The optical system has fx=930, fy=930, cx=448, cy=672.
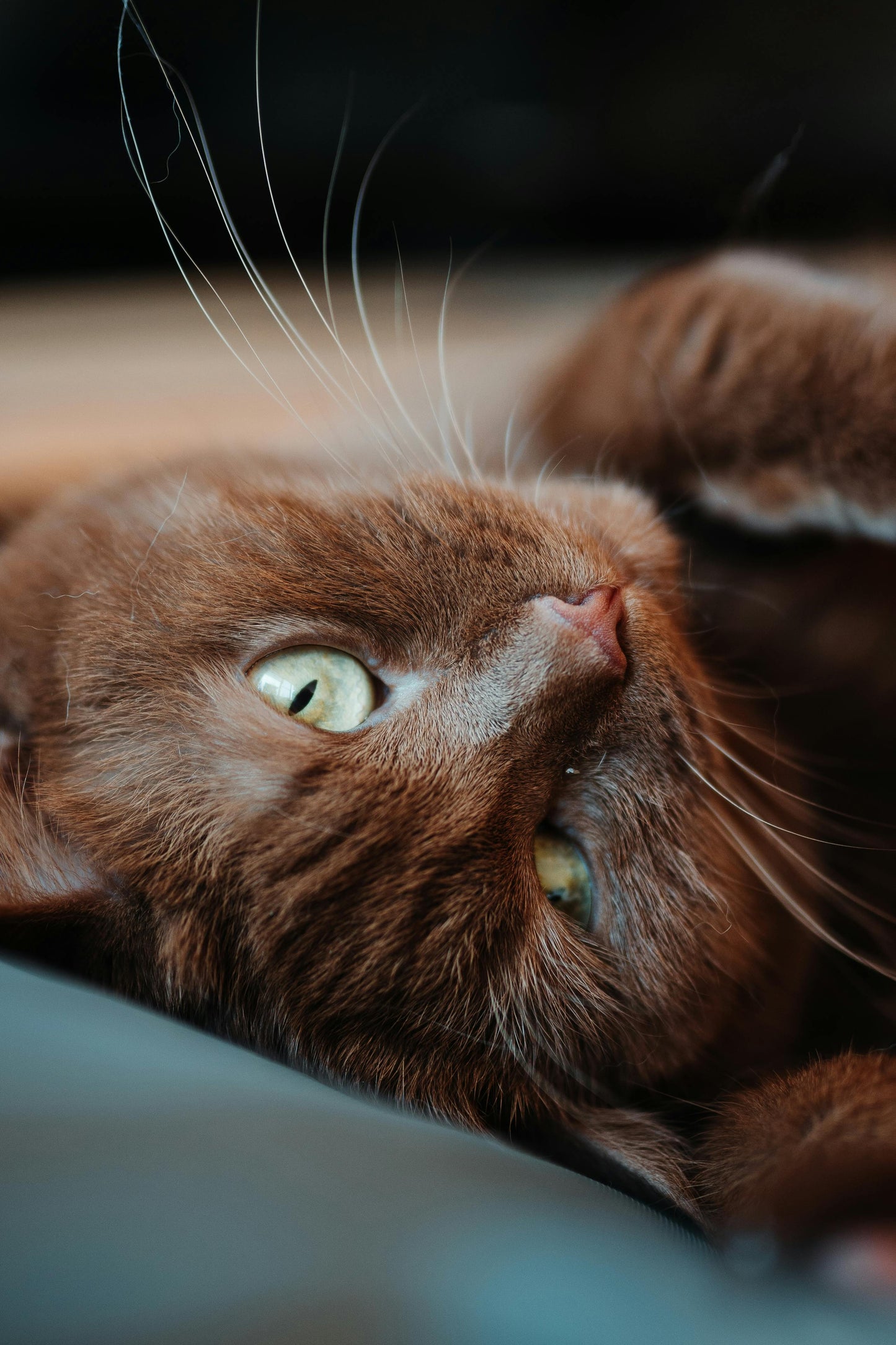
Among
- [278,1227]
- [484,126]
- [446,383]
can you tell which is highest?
[484,126]

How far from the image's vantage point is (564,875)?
2.13ft

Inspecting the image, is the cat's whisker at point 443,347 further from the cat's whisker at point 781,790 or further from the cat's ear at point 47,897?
the cat's ear at point 47,897

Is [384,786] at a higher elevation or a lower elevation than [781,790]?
lower

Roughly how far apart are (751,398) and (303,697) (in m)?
0.49

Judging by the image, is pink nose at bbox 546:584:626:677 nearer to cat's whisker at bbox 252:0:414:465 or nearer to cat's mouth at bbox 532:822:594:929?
cat's mouth at bbox 532:822:594:929

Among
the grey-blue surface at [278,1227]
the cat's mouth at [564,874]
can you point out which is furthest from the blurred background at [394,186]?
the grey-blue surface at [278,1227]

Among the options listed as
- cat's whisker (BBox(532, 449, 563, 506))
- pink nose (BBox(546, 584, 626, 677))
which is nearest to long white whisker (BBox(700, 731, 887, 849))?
pink nose (BBox(546, 584, 626, 677))

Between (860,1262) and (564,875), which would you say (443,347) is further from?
(860,1262)

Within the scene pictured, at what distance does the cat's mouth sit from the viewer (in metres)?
0.64

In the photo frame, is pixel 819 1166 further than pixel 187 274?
No

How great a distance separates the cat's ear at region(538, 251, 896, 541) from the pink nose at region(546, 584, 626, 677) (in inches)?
10.5

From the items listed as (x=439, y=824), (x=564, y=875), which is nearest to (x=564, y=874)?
(x=564, y=875)

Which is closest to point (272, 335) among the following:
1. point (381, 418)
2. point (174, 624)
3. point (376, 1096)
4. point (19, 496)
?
point (381, 418)

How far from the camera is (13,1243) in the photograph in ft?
1.30
